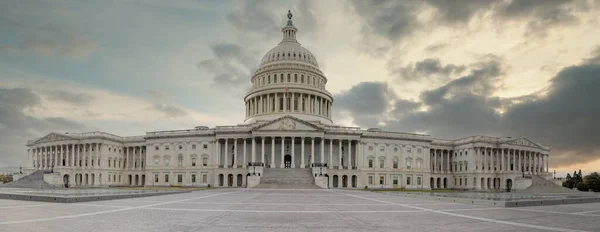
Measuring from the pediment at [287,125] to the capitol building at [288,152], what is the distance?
0.23 meters

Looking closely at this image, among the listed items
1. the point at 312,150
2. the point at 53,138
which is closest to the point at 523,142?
the point at 312,150

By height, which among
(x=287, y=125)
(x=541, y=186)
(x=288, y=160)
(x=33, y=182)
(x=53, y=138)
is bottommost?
(x=541, y=186)

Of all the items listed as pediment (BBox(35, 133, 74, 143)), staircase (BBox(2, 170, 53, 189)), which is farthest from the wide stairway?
pediment (BBox(35, 133, 74, 143))

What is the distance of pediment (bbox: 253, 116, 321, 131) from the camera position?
316 feet

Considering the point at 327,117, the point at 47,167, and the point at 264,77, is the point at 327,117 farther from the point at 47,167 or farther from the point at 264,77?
the point at 47,167

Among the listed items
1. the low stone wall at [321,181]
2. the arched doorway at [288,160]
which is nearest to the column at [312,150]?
the arched doorway at [288,160]

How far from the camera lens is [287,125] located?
317ft

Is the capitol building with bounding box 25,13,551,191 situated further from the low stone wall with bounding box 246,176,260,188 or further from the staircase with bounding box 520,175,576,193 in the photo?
the low stone wall with bounding box 246,176,260,188

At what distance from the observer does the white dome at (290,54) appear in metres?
123

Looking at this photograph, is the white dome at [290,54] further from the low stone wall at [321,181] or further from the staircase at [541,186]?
the staircase at [541,186]

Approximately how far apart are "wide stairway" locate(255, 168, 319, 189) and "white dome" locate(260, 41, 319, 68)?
4356 centimetres

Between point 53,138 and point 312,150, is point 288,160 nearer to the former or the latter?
point 312,150

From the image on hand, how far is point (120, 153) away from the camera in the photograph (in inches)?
4636

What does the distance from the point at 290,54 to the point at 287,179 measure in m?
50.9
